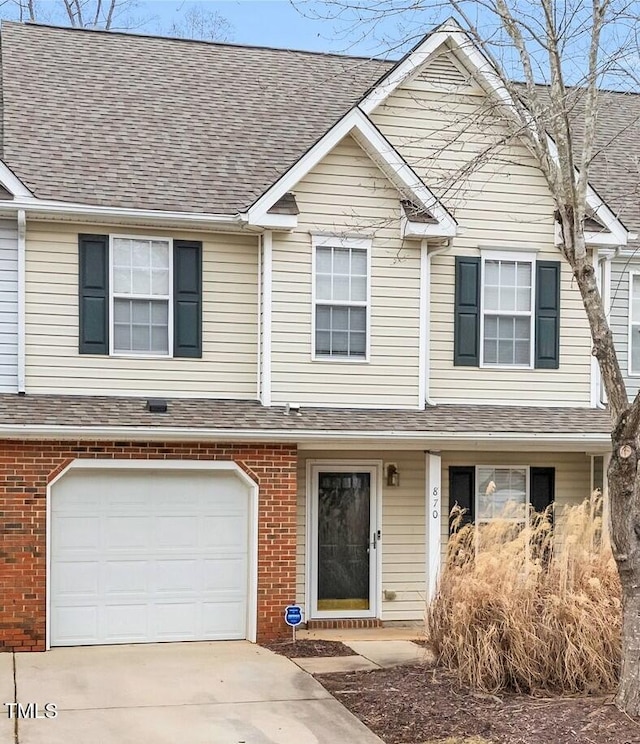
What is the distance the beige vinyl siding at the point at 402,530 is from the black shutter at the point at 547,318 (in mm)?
2208

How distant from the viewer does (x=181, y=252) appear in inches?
529

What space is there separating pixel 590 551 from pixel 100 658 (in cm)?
536

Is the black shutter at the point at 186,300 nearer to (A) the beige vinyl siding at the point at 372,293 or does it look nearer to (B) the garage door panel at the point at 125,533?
(A) the beige vinyl siding at the point at 372,293

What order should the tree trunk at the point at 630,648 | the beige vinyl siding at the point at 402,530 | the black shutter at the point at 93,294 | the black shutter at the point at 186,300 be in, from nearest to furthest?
the tree trunk at the point at 630,648
the black shutter at the point at 93,294
the black shutter at the point at 186,300
the beige vinyl siding at the point at 402,530

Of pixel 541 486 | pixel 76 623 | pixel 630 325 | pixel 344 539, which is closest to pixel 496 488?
pixel 541 486

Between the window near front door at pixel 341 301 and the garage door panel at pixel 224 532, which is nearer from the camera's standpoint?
the garage door panel at pixel 224 532

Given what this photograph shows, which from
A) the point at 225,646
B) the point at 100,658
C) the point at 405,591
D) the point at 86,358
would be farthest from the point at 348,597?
the point at 86,358

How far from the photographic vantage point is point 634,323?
1521 cm

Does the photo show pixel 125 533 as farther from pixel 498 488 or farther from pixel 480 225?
pixel 480 225

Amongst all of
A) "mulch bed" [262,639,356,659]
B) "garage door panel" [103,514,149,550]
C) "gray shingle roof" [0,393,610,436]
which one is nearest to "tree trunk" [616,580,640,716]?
"mulch bed" [262,639,356,659]

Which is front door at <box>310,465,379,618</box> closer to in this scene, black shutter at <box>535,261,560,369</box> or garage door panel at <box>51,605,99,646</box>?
black shutter at <box>535,261,560,369</box>

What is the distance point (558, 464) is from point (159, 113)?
7658 millimetres

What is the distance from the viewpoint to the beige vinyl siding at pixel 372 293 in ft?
44.2

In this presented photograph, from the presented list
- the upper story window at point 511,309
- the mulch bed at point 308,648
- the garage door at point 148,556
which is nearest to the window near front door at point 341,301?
the upper story window at point 511,309
